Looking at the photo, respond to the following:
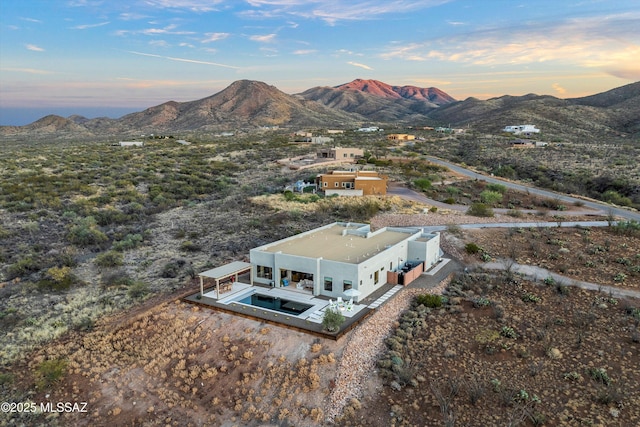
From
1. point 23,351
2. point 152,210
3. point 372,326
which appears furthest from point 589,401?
point 152,210

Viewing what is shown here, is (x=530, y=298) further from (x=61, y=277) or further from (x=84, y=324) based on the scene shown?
(x=61, y=277)

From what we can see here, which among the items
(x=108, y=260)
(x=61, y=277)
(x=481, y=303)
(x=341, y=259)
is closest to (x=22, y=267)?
(x=61, y=277)

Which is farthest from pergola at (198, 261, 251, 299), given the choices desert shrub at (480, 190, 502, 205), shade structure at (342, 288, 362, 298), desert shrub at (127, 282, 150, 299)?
desert shrub at (480, 190, 502, 205)

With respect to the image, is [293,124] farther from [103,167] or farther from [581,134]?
[103,167]

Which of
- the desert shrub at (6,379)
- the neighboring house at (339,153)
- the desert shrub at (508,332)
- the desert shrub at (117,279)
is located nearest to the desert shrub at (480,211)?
the desert shrub at (508,332)

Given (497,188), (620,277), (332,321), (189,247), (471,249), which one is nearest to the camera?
(332,321)

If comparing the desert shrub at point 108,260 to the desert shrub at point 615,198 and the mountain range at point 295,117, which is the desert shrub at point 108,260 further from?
the mountain range at point 295,117
